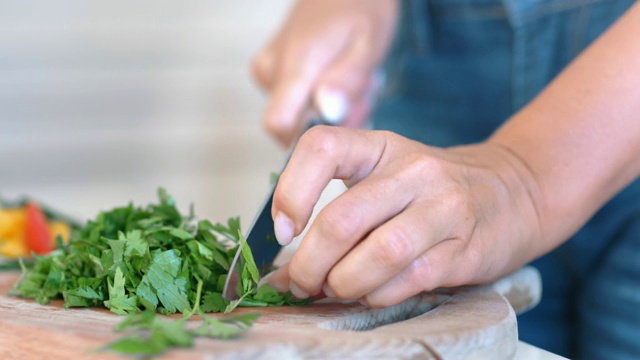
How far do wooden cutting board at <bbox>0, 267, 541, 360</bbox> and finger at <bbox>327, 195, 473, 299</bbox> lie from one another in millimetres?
46

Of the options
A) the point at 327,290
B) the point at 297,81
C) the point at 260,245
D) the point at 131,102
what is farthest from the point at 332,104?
the point at 131,102

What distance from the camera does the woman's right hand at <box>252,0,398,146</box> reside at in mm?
1450

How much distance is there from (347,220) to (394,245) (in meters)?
0.05

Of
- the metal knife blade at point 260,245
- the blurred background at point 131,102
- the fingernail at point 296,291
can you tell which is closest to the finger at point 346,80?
the metal knife blade at point 260,245

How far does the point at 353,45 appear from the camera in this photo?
1548 millimetres

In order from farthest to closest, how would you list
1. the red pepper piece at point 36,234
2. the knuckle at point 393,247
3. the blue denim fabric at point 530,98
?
the red pepper piece at point 36,234 < the blue denim fabric at point 530,98 < the knuckle at point 393,247

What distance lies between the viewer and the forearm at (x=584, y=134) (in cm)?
88

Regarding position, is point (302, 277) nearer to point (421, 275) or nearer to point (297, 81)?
point (421, 275)

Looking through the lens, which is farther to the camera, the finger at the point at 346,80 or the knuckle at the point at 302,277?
the finger at the point at 346,80

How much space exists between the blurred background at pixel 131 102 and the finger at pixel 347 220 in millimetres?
2267

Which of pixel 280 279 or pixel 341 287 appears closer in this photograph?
pixel 341 287

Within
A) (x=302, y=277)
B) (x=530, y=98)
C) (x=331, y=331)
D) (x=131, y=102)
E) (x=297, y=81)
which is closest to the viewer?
(x=331, y=331)

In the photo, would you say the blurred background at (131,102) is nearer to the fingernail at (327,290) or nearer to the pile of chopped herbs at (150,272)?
the pile of chopped herbs at (150,272)

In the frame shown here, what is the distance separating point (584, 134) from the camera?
883 millimetres
